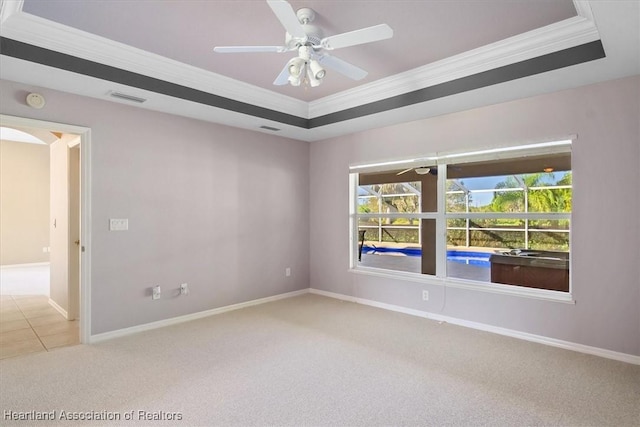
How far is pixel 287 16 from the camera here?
2023 millimetres

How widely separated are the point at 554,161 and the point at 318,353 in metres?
2.95

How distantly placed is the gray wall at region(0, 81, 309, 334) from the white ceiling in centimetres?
28

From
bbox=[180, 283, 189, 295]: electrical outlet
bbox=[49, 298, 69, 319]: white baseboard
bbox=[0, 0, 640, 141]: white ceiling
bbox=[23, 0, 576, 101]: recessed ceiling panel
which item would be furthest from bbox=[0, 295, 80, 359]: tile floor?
bbox=[23, 0, 576, 101]: recessed ceiling panel

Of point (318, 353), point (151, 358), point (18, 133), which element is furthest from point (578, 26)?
point (18, 133)

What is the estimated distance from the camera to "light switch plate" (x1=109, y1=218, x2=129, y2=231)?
3.57m

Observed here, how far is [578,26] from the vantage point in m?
2.60

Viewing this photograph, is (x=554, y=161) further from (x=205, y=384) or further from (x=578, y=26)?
(x=205, y=384)

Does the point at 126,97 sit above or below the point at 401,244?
above

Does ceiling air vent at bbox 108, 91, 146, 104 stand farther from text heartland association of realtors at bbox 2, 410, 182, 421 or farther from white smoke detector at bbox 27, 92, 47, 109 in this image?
text heartland association of realtors at bbox 2, 410, 182, 421

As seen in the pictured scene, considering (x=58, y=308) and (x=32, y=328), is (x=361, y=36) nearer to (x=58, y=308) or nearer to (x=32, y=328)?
(x=32, y=328)

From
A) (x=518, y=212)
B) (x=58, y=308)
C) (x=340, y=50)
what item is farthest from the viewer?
(x=58, y=308)

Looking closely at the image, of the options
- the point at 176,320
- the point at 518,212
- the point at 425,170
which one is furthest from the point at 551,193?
the point at 176,320

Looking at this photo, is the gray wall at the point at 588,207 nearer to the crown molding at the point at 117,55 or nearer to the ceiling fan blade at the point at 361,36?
the ceiling fan blade at the point at 361,36

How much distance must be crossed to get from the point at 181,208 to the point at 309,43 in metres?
2.53
